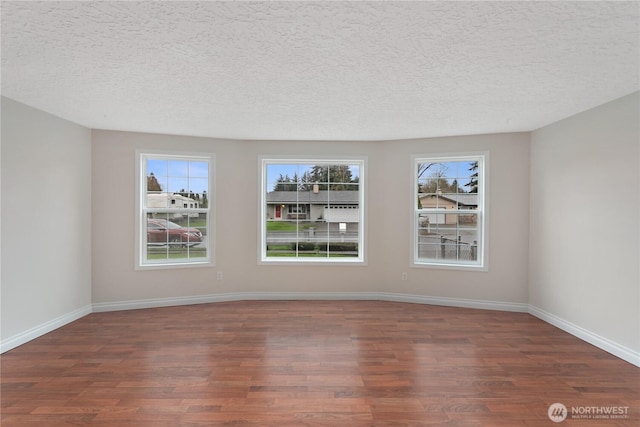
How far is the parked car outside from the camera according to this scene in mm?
4629

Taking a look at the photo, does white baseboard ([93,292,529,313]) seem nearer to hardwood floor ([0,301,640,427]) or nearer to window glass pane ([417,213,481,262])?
hardwood floor ([0,301,640,427])

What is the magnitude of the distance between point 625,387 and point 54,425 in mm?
4028

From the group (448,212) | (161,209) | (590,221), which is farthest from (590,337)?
(161,209)

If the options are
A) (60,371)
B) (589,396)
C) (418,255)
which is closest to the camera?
(589,396)

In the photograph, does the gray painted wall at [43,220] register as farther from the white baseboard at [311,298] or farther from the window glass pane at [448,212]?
the window glass pane at [448,212]

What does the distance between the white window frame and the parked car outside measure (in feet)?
0.29

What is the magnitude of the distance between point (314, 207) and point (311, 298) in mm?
1379

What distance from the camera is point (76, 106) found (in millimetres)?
3324

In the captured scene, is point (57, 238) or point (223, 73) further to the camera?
point (57, 238)

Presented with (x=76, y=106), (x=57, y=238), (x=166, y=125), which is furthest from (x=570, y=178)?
(x=57, y=238)

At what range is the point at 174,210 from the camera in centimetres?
467

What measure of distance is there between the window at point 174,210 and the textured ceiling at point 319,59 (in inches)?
40.7

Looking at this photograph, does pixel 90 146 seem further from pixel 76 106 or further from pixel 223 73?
pixel 223 73

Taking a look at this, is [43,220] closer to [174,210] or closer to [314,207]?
[174,210]
